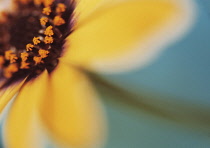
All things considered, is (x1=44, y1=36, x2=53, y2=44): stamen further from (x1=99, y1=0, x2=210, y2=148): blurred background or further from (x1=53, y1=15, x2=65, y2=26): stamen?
(x1=99, y1=0, x2=210, y2=148): blurred background

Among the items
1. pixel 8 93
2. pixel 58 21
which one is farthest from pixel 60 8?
pixel 8 93

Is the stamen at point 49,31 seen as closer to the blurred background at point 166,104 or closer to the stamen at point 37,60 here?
the stamen at point 37,60

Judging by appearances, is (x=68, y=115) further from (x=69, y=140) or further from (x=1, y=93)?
(x=1, y=93)

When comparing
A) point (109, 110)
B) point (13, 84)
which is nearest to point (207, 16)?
point (109, 110)

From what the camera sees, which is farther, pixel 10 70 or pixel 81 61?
pixel 10 70

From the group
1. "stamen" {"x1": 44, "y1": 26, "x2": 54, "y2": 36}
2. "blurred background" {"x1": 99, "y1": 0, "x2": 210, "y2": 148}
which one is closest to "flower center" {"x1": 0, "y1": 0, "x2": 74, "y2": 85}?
"stamen" {"x1": 44, "y1": 26, "x2": 54, "y2": 36}

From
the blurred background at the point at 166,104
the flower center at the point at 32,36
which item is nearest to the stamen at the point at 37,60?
the flower center at the point at 32,36

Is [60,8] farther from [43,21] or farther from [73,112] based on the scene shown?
[73,112]

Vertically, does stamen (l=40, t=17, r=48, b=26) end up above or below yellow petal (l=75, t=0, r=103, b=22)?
below
